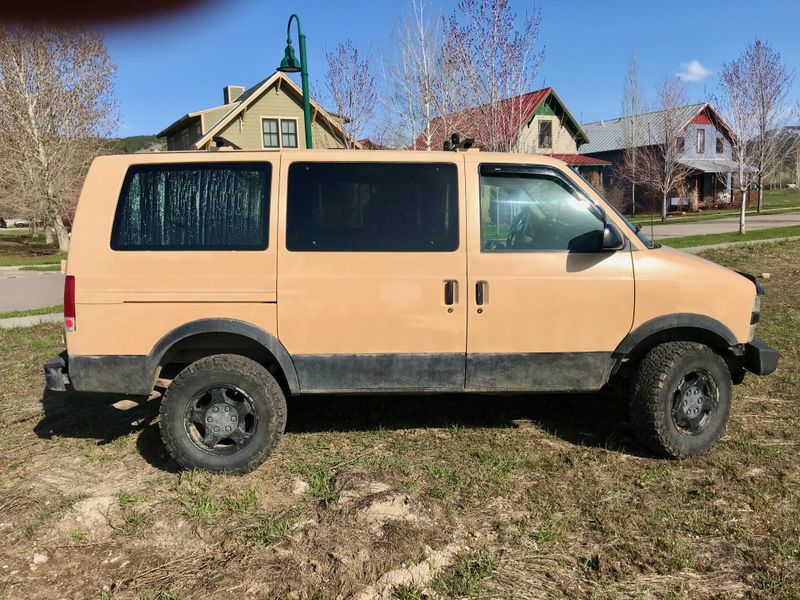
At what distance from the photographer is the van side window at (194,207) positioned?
389 cm

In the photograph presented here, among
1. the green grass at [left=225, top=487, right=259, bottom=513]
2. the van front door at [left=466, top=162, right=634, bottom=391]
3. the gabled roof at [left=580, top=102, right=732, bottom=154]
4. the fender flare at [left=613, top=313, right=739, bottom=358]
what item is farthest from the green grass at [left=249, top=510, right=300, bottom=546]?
the gabled roof at [left=580, top=102, right=732, bottom=154]

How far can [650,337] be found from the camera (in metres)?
4.17

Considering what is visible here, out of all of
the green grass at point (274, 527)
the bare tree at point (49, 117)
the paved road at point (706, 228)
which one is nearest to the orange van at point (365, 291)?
the green grass at point (274, 527)

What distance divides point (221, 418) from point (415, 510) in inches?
55.1

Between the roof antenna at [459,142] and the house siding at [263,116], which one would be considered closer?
the roof antenna at [459,142]

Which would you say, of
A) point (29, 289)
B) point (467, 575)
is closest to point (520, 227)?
point (467, 575)

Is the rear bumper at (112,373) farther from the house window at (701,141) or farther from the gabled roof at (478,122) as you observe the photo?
the house window at (701,141)

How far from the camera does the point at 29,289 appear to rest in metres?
14.7

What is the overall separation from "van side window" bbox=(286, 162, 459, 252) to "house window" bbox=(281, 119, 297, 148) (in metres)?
29.8

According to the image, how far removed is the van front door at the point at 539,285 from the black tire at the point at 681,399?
308 mm

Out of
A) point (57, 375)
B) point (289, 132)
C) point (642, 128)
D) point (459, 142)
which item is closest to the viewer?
point (57, 375)

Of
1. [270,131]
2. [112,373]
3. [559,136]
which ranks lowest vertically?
[112,373]

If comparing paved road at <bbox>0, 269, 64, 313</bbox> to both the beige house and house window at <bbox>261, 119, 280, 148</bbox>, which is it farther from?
house window at <bbox>261, 119, 280, 148</bbox>

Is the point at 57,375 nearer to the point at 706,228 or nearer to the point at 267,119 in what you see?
the point at 706,228
